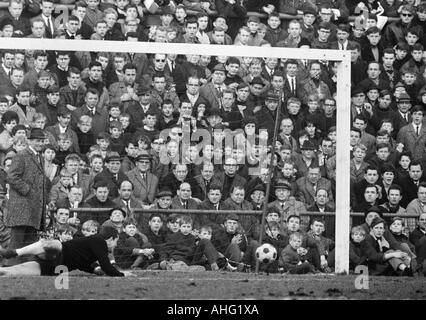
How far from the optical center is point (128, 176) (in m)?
11.7

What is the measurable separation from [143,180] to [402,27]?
185 inches

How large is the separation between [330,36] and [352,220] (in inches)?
101

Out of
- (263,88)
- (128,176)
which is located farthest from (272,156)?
(128,176)

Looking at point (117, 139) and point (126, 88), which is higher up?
point (126, 88)

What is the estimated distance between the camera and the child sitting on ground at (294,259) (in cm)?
1168

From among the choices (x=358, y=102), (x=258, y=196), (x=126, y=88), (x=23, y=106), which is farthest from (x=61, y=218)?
(x=358, y=102)

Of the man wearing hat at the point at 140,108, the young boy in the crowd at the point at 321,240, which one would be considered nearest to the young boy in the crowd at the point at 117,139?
the man wearing hat at the point at 140,108

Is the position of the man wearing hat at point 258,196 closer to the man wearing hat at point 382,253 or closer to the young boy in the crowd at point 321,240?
the young boy in the crowd at point 321,240

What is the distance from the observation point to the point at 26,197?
11.3m

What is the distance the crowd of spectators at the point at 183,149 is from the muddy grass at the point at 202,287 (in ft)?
1.50

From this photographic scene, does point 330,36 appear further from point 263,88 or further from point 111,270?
point 111,270

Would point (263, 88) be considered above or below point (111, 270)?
above

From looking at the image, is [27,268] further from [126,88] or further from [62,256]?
[126,88]
